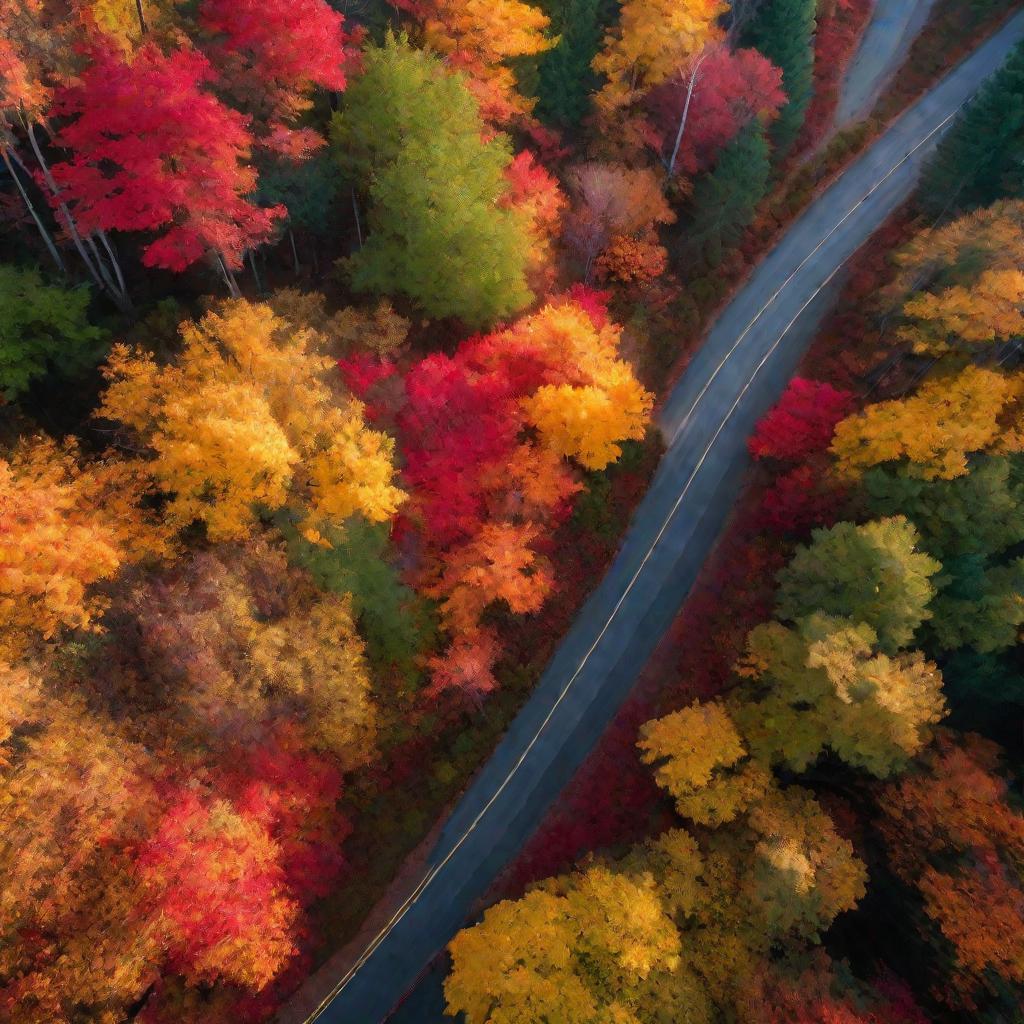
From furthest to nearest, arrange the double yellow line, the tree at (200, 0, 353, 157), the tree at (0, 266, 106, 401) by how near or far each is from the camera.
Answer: the double yellow line, the tree at (200, 0, 353, 157), the tree at (0, 266, 106, 401)

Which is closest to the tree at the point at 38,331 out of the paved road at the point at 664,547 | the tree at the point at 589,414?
the tree at the point at 589,414

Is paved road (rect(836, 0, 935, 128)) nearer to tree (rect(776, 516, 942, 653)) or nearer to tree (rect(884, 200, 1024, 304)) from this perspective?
tree (rect(884, 200, 1024, 304))

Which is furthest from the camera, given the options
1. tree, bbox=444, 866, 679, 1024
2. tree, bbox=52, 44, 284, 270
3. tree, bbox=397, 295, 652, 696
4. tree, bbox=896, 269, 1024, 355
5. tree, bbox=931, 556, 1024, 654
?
tree, bbox=896, 269, 1024, 355

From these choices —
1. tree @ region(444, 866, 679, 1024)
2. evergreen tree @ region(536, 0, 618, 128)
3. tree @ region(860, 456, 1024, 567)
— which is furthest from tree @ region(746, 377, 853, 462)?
tree @ region(444, 866, 679, 1024)

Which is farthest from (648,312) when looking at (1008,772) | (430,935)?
(430,935)

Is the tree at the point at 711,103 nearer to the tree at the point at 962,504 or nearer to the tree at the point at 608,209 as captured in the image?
the tree at the point at 608,209
